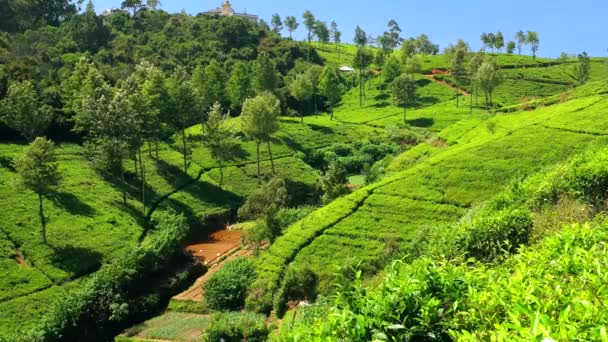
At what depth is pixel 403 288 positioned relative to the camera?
5188 millimetres

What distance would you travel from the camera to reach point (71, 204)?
111 ft

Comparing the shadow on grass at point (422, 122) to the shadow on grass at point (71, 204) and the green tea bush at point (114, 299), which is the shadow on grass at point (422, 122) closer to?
the green tea bush at point (114, 299)

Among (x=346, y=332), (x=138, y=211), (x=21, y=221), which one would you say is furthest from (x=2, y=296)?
(x=346, y=332)

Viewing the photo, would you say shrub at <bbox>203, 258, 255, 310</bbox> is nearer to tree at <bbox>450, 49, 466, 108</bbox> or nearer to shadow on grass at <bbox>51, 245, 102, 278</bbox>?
shadow on grass at <bbox>51, 245, 102, 278</bbox>

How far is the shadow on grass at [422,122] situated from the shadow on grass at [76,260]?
1722 inches

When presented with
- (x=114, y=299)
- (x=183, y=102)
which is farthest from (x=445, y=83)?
(x=114, y=299)

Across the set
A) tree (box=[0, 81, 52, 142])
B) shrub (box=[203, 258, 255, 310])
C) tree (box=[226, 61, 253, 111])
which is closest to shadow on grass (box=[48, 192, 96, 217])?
tree (box=[0, 81, 52, 142])

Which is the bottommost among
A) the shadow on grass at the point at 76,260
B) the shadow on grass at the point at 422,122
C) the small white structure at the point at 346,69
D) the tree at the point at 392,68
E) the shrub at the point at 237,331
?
the shrub at the point at 237,331

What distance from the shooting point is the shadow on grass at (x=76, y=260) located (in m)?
27.9

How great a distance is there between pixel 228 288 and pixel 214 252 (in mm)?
9138

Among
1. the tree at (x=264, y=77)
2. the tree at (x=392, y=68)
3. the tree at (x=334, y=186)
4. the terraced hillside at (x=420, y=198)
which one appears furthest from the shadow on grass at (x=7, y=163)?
the tree at (x=392, y=68)

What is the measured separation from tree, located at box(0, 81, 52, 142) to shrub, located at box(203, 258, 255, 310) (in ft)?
77.3

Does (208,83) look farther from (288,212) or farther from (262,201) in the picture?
(288,212)

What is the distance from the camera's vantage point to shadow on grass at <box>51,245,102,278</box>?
2794 cm
